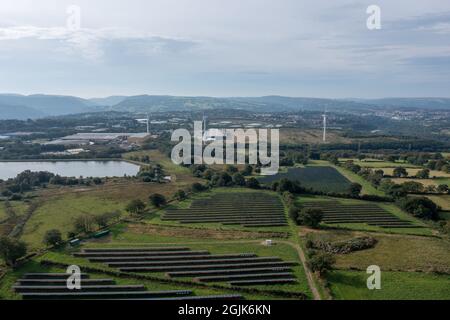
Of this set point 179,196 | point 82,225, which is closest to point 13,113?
point 179,196

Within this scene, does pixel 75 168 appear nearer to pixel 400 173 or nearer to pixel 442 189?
pixel 400 173

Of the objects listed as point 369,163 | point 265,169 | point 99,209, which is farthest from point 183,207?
point 369,163

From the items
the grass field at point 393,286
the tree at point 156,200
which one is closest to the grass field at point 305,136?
the tree at point 156,200

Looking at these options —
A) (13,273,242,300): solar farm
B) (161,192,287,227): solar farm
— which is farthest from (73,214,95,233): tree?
(13,273,242,300): solar farm

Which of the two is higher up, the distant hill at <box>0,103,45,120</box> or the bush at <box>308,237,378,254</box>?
the distant hill at <box>0,103,45,120</box>

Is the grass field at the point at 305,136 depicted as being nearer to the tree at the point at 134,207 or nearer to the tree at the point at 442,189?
the tree at the point at 442,189

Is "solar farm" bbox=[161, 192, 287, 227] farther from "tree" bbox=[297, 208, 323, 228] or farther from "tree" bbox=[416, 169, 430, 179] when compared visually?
"tree" bbox=[416, 169, 430, 179]
